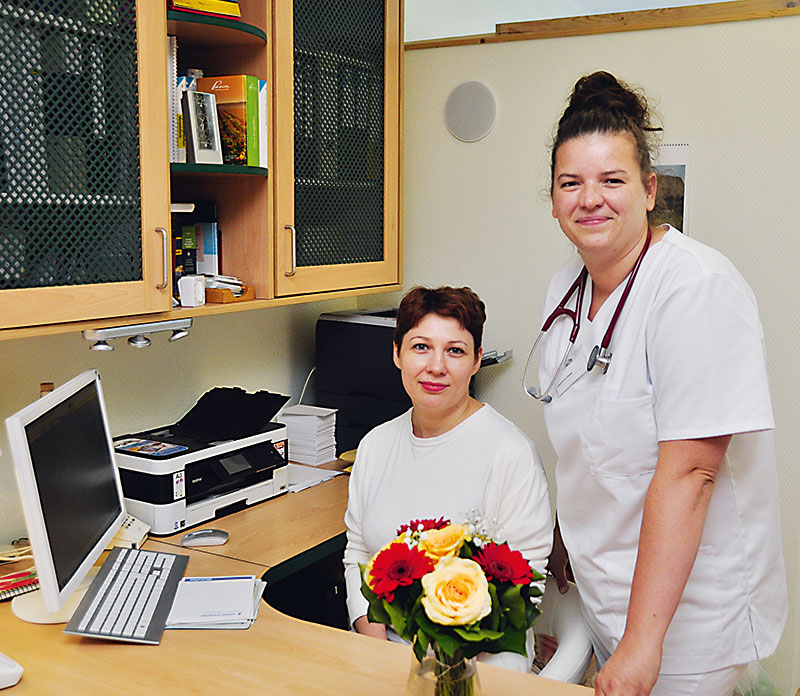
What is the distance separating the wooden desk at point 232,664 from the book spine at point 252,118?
1.07 meters

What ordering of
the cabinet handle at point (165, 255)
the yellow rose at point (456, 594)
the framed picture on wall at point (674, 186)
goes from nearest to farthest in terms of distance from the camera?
the yellow rose at point (456, 594) → the cabinet handle at point (165, 255) → the framed picture on wall at point (674, 186)

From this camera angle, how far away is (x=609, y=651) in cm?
180

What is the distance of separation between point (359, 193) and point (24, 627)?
4.82 ft

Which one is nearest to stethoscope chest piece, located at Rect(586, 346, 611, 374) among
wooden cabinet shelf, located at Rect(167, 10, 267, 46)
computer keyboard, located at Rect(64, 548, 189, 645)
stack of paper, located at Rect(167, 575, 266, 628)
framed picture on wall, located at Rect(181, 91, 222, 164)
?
stack of paper, located at Rect(167, 575, 266, 628)

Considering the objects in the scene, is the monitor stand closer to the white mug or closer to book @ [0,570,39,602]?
book @ [0,570,39,602]

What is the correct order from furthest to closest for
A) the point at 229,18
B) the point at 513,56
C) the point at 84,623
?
the point at 513,56, the point at 229,18, the point at 84,623

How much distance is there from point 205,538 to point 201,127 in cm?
96

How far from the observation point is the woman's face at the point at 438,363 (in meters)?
2.03

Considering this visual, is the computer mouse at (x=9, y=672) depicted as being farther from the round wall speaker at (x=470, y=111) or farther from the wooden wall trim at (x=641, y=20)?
the wooden wall trim at (x=641, y=20)

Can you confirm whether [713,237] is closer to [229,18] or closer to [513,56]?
[513,56]

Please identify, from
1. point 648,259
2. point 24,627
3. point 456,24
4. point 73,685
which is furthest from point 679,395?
point 456,24

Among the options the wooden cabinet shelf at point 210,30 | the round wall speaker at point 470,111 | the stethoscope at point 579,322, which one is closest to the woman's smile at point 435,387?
the stethoscope at point 579,322

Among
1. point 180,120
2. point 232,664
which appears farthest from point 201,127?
point 232,664

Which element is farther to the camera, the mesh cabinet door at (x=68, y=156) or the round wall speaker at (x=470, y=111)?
the round wall speaker at (x=470, y=111)
